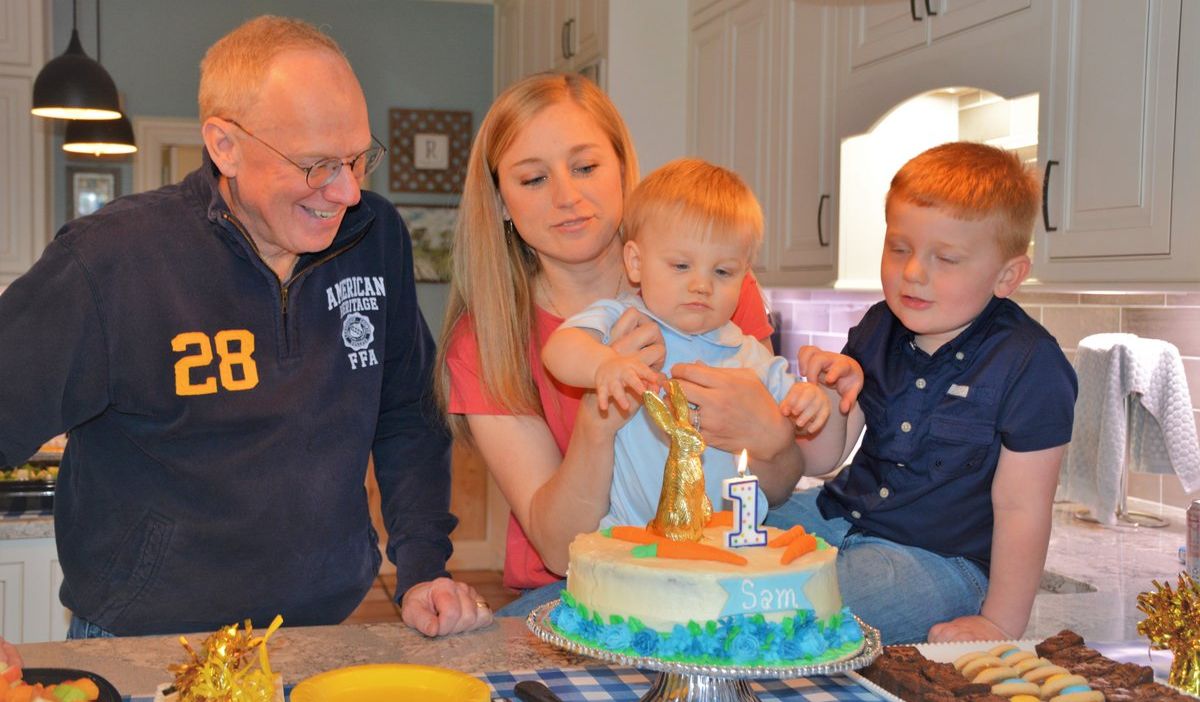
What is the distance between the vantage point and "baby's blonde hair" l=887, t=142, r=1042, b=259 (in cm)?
172

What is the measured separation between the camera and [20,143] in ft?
14.4

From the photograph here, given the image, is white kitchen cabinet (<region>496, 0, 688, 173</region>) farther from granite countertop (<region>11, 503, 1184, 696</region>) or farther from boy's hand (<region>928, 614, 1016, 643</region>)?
boy's hand (<region>928, 614, 1016, 643</region>)

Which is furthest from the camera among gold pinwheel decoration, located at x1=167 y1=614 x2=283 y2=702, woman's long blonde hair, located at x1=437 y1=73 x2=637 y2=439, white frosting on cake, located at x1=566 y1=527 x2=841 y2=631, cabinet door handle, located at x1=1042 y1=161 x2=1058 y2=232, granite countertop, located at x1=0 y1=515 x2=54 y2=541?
granite countertop, located at x1=0 y1=515 x2=54 y2=541

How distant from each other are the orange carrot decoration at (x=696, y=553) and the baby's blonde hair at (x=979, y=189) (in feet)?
2.53

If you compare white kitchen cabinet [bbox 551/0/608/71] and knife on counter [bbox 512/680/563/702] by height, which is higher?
white kitchen cabinet [bbox 551/0/608/71]

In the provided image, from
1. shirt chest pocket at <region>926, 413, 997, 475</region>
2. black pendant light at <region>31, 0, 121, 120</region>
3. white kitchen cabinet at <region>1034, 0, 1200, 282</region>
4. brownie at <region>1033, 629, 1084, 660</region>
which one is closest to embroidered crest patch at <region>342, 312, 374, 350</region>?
shirt chest pocket at <region>926, 413, 997, 475</region>

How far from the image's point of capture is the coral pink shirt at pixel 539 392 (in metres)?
1.92

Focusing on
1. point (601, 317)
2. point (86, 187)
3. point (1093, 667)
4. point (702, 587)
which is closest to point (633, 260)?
point (601, 317)

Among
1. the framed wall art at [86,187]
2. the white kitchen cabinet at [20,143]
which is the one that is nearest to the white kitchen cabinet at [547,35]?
the white kitchen cabinet at [20,143]

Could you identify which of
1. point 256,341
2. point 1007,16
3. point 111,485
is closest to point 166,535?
point 111,485

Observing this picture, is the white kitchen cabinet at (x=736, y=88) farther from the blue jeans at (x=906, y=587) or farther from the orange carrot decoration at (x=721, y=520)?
the orange carrot decoration at (x=721, y=520)

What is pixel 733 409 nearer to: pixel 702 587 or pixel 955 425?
pixel 955 425

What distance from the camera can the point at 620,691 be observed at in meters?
1.33

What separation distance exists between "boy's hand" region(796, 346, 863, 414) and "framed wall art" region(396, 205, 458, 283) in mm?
5040
